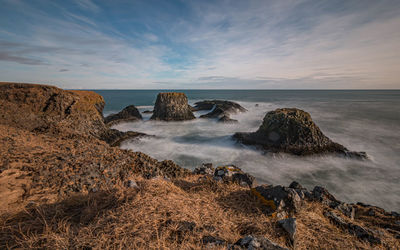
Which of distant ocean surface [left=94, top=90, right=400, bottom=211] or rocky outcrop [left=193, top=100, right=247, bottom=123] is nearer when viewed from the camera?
distant ocean surface [left=94, top=90, right=400, bottom=211]

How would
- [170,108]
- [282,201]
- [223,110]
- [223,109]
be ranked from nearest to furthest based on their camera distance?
1. [282,201]
2. [170,108]
3. [223,110]
4. [223,109]

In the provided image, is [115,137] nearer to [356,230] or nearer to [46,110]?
[46,110]

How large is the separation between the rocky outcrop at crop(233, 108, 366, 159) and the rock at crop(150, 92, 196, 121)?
16.5m

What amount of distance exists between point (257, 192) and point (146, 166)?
4.66 metres

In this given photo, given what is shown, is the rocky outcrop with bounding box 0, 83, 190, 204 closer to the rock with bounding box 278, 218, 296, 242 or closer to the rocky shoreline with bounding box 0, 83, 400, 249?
the rocky shoreline with bounding box 0, 83, 400, 249

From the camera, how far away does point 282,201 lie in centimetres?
343

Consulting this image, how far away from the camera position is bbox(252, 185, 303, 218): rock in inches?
132

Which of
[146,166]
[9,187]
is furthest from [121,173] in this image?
[9,187]

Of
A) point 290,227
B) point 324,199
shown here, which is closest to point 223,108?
point 324,199

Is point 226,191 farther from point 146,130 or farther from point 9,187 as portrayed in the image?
point 146,130

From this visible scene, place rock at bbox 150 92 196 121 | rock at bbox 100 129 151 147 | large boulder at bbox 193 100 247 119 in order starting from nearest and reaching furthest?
rock at bbox 100 129 151 147
rock at bbox 150 92 196 121
large boulder at bbox 193 100 247 119

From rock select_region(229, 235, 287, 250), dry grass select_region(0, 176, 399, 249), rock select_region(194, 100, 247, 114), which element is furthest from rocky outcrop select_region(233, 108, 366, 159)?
rock select_region(194, 100, 247, 114)

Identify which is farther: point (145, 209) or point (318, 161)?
point (318, 161)

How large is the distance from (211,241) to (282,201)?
1.97 meters
